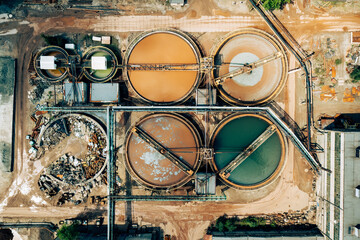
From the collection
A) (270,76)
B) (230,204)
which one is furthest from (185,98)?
(230,204)

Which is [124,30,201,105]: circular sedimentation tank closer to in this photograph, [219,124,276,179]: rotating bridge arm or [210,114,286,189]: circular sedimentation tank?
[210,114,286,189]: circular sedimentation tank

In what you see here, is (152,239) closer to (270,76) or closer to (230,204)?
(230,204)

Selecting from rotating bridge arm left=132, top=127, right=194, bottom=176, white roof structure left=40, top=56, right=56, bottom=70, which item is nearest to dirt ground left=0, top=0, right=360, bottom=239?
white roof structure left=40, top=56, right=56, bottom=70

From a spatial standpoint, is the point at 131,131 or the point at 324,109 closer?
the point at 131,131

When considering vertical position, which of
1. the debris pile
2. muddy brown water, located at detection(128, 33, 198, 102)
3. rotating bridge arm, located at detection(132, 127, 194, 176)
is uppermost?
muddy brown water, located at detection(128, 33, 198, 102)

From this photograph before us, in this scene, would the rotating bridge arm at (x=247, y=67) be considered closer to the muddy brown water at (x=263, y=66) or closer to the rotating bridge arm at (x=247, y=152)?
the muddy brown water at (x=263, y=66)

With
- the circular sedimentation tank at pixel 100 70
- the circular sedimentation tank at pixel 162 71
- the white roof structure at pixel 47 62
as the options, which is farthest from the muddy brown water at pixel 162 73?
the white roof structure at pixel 47 62

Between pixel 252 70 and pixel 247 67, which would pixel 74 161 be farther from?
pixel 252 70
